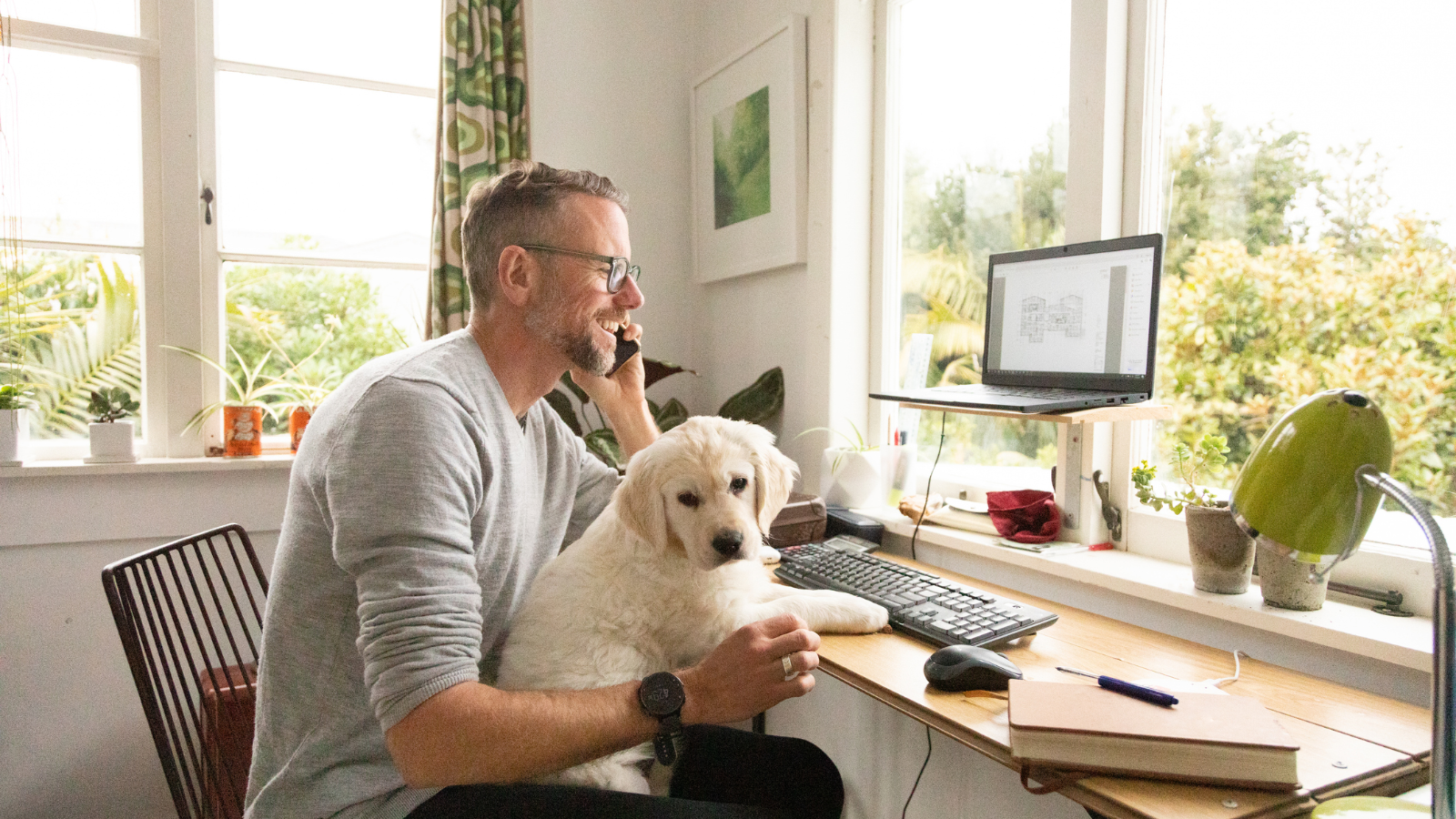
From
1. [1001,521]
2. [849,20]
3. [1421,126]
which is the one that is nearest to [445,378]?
Answer: [1001,521]

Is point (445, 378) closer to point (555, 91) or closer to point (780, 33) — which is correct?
point (780, 33)

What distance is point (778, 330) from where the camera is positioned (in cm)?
277

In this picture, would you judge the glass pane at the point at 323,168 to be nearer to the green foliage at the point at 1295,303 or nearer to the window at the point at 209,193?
the window at the point at 209,193

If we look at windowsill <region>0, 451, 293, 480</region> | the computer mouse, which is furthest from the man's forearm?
windowsill <region>0, 451, 293, 480</region>

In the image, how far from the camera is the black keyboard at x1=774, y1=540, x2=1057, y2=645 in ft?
4.32

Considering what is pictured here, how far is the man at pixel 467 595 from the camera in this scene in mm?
997

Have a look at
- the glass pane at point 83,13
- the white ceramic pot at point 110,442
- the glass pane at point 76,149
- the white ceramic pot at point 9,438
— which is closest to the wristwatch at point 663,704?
the white ceramic pot at point 110,442

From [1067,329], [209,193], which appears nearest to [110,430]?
[209,193]

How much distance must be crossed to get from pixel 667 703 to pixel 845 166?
178cm

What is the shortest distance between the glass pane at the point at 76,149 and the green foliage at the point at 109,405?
1.61 ft

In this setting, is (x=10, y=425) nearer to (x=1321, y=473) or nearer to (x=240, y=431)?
(x=240, y=431)

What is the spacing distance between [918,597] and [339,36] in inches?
Result: 107

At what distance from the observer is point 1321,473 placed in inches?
31.1

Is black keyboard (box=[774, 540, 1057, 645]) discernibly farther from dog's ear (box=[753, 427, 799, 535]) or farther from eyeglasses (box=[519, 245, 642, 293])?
eyeglasses (box=[519, 245, 642, 293])
